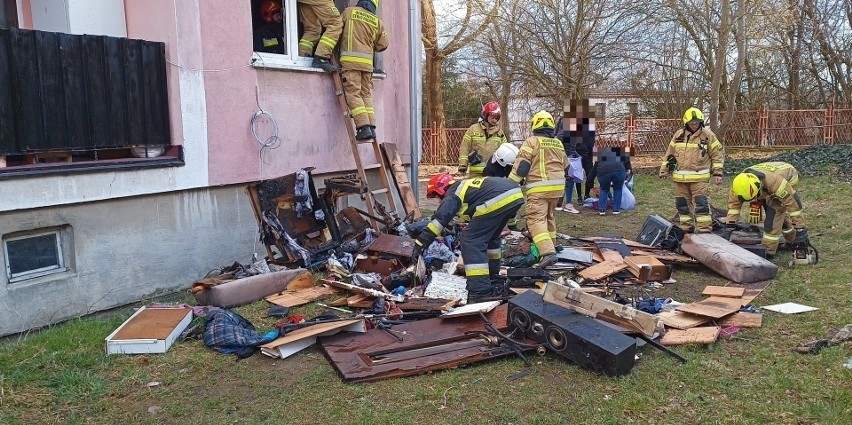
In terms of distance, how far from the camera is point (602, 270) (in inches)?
268

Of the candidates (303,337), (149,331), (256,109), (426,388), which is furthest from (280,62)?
(426,388)

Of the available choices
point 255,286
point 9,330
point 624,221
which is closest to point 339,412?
point 255,286

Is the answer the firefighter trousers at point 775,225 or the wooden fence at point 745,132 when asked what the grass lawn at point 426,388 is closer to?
the firefighter trousers at point 775,225

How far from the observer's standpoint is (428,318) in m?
5.38

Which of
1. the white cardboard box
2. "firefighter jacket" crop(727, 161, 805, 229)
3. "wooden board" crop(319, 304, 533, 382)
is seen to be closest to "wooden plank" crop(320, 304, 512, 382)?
"wooden board" crop(319, 304, 533, 382)

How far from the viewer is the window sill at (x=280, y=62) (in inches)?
273

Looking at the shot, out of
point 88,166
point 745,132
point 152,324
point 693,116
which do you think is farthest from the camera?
point 745,132

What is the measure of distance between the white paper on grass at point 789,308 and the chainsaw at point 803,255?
1.64 metres

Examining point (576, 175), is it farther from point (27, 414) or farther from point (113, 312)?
point (27, 414)

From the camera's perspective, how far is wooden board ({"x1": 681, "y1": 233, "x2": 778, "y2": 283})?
6492 millimetres

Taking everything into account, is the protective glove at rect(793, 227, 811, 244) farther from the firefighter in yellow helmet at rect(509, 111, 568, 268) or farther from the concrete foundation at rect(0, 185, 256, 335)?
the concrete foundation at rect(0, 185, 256, 335)

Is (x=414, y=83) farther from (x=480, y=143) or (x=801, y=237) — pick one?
(x=801, y=237)

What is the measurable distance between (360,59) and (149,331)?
443 cm

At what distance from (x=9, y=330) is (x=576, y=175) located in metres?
8.98
